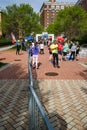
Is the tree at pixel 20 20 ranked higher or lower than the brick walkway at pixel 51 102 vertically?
higher

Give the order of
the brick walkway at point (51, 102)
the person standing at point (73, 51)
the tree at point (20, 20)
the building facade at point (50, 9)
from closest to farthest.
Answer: the brick walkway at point (51, 102), the person standing at point (73, 51), the tree at point (20, 20), the building facade at point (50, 9)

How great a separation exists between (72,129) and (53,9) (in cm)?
16725

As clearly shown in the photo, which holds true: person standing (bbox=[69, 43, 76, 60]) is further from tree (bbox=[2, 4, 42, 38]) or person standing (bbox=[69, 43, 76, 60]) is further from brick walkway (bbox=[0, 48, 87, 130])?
tree (bbox=[2, 4, 42, 38])

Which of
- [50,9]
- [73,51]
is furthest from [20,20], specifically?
[50,9]

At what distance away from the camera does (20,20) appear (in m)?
53.8

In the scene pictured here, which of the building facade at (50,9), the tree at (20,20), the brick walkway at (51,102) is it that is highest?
the building facade at (50,9)

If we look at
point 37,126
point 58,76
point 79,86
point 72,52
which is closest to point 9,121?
point 37,126

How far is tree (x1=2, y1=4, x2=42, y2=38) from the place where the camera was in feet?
176

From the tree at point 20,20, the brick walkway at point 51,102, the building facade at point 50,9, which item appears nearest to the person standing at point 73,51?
the brick walkway at point 51,102

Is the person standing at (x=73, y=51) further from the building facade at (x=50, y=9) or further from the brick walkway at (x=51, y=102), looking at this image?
the building facade at (x=50, y=9)

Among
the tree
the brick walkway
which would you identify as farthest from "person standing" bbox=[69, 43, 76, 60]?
the tree

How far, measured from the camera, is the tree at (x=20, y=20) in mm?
53625

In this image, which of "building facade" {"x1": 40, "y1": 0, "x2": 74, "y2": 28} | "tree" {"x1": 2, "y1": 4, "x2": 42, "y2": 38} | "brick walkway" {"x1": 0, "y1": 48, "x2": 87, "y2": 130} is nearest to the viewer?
"brick walkway" {"x1": 0, "y1": 48, "x2": 87, "y2": 130}

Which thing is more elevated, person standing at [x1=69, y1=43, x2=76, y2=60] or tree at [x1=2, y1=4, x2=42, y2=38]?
tree at [x1=2, y1=4, x2=42, y2=38]
